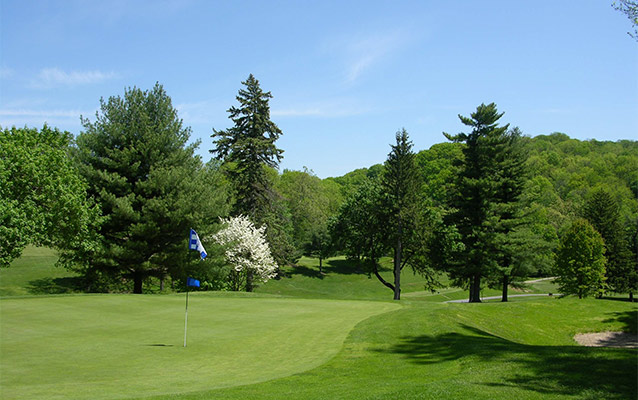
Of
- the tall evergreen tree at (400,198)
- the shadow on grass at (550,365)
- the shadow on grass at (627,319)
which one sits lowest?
the shadow on grass at (627,319)

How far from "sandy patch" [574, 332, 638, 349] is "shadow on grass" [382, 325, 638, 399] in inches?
462

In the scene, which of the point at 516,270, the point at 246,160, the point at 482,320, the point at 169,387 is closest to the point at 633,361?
the point at 169,387

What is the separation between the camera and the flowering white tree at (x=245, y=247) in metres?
41.1

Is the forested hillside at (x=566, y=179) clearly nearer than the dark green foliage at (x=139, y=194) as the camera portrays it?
No

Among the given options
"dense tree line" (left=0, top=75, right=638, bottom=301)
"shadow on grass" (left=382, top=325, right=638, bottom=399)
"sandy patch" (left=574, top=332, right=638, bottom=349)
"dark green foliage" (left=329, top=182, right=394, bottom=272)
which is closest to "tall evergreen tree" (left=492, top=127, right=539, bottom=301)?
"dense tree line" (left=0, top=75, right=638, bottom=301)

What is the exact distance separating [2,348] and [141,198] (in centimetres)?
2330

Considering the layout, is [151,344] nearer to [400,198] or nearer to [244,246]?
[244,246]

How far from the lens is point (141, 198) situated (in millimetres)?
34719

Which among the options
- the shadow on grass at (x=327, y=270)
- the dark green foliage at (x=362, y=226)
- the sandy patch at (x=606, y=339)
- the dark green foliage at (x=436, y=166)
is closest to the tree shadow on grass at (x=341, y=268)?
the shadow on grass at (x=327, y=270)

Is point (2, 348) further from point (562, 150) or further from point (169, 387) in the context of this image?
point (562, 150)

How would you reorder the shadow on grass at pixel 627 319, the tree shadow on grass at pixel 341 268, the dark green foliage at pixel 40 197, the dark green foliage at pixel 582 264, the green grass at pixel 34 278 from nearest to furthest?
the shadow on grass at pixel 627 319, the dark green foliage at pixel 40 197, the green grass at pixel 34 278, the dark green foliage at pixel 582 264, the tree shadow on grass at pixel 341 268

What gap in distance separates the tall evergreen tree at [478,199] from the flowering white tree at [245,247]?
16.7 meters

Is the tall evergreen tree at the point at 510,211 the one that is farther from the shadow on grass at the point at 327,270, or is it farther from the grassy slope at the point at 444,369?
the shadow on grass at the point at 327,270

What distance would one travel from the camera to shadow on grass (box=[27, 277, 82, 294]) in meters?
40.4
